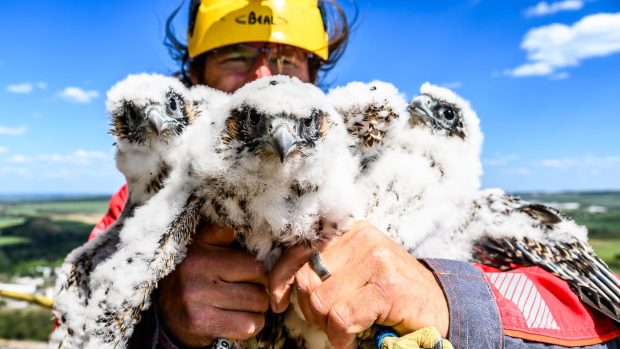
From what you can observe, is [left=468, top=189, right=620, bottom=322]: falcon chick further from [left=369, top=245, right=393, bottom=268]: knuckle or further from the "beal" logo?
the "beal" logo

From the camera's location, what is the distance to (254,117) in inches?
89.0

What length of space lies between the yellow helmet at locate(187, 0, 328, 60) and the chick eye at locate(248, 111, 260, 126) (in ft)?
4.91

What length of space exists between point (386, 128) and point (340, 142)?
21.0 inches

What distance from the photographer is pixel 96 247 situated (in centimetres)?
289

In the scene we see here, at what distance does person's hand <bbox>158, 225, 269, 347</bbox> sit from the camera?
241 centimetres

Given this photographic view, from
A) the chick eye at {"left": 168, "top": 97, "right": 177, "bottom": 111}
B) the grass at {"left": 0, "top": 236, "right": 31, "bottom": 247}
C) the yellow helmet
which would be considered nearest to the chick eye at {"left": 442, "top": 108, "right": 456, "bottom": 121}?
the yellow helmet

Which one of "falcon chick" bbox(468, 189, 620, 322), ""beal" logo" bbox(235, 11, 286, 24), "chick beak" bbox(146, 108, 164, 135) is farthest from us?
""beal" logo" bbox(235, 11, 286, 24)

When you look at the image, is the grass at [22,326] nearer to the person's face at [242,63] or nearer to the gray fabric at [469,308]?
the person's face at [242,63]

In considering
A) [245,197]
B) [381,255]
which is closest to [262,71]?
[245,197]

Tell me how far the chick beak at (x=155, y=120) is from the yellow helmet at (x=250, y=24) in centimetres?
85

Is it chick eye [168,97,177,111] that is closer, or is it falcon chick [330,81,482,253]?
falcon chick [330,81,482,253]

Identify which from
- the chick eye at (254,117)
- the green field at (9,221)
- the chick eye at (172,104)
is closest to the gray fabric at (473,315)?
the chick eye at (254,117)

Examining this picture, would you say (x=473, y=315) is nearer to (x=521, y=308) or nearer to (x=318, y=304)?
(x=521, y=308)

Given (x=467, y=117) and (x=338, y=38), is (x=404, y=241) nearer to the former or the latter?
(x=467, y=117)
